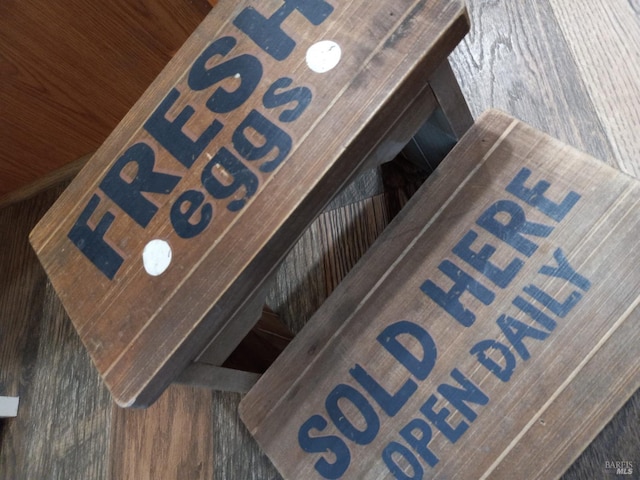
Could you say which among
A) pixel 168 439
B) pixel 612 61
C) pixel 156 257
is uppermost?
pixel 612 61

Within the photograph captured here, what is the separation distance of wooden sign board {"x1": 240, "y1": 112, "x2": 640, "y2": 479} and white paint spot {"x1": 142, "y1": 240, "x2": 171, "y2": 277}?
0.88ft

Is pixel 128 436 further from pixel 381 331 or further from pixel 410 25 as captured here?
A: pixel 410 25

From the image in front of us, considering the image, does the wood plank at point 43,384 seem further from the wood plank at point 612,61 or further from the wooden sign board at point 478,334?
the wood plank at point 612,61

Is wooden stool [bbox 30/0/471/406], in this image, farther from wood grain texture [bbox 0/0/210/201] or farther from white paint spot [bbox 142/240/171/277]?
wood grain texture [bbox 0/0/210/201]

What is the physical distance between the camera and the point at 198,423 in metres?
1.24

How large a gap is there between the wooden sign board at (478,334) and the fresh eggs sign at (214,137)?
28 cm

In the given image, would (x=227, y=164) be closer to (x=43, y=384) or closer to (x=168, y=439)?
(x=168, y=439)

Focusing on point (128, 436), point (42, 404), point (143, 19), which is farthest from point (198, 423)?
point (143, 19)

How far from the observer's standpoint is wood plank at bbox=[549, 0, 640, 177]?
3.66ft

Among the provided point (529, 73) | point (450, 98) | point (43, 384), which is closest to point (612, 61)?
point (529, 73)

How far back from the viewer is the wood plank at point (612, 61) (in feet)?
3.66

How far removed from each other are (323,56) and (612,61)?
838 mm

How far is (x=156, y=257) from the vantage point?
0.72 metres

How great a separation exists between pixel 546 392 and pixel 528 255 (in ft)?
0.63
